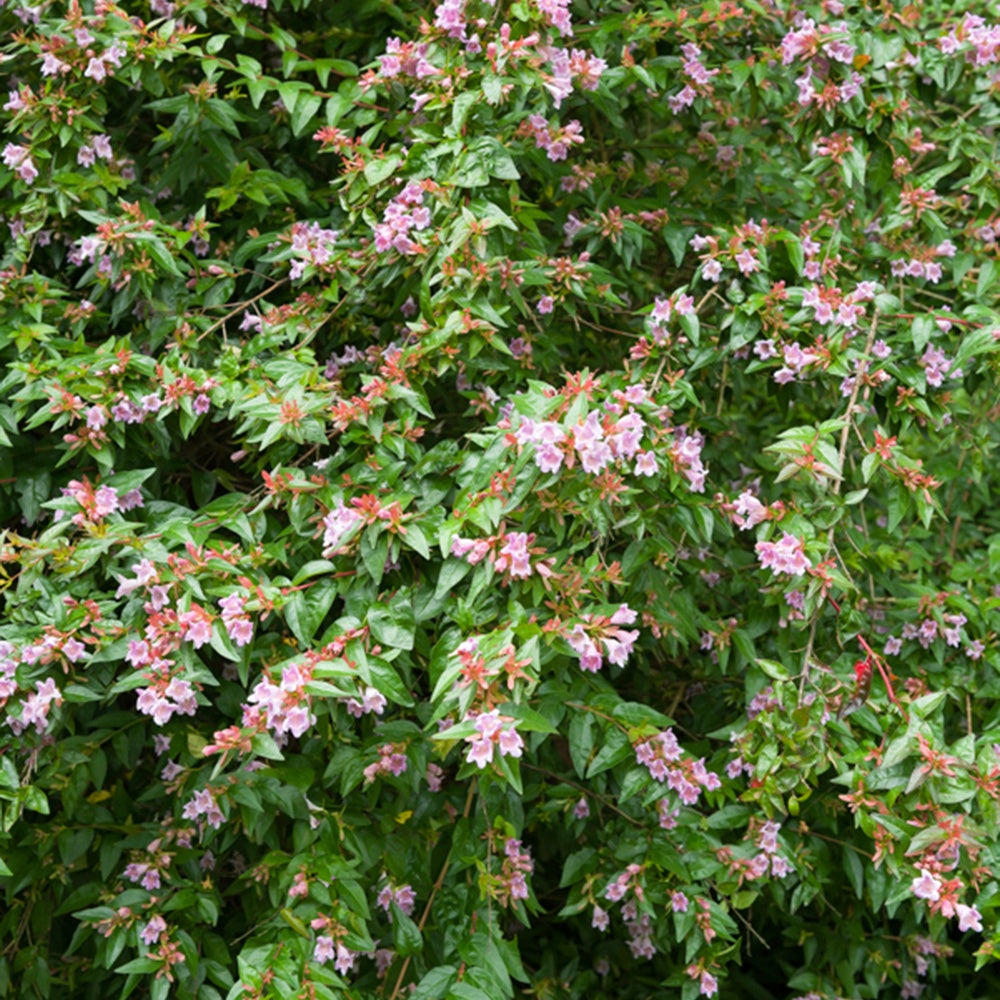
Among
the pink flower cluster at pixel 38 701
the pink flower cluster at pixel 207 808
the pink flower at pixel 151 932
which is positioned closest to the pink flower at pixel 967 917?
the pink flower cluster at pixel 207 808

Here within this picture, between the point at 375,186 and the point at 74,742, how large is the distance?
4.41ft

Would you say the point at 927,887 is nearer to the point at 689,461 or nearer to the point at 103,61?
the point at 689,461

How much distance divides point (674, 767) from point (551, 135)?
1402 mm

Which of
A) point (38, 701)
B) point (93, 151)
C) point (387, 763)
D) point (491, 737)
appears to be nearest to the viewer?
point (491, 737)

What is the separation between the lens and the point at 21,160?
2.74 metres

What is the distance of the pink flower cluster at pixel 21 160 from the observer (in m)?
2.73

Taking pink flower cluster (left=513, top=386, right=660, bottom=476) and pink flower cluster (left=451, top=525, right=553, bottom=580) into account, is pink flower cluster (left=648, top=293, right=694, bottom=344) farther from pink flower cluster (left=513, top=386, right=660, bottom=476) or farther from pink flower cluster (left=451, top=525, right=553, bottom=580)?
pink flower cluster (left=451, top=525, right=553, bottom=580)

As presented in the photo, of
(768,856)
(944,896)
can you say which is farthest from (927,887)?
(768,856)

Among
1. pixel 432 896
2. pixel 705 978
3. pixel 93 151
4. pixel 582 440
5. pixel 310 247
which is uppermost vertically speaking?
pixel 93 151

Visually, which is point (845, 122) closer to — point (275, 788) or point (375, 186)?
point (375, 186)

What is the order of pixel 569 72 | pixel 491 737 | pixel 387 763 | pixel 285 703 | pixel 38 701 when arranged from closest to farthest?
pixel 491 737, pixel 285 703, pixel 38 701, pixel 387 763, pixel 569 72

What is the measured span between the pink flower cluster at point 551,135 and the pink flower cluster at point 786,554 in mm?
973

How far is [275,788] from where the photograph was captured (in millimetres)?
2426

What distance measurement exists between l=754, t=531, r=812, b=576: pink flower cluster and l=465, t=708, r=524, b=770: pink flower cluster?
70 cm
